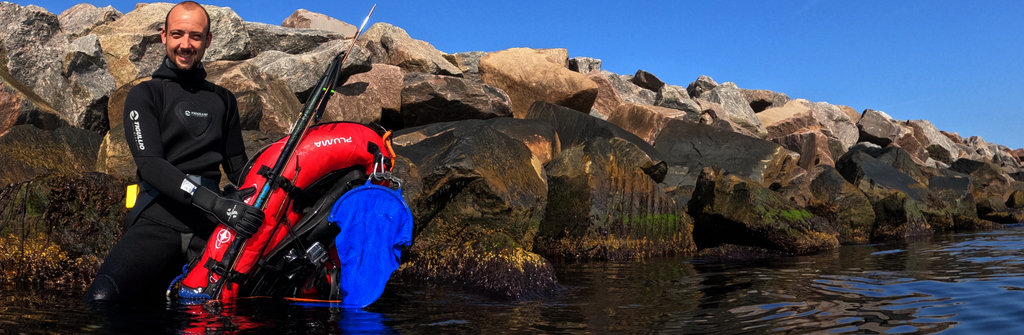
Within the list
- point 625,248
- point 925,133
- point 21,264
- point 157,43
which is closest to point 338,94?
point 157,43

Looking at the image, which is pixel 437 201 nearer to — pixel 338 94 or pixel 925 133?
pixel 338 94

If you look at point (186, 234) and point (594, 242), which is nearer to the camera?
point (186, 234)

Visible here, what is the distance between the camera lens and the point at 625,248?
1009cm

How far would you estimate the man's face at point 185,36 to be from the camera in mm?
4355

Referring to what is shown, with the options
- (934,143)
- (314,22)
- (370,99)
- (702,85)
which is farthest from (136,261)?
(934,143)

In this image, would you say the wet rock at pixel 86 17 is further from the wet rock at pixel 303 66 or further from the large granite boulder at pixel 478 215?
the large granite boulder at pixel 478 215

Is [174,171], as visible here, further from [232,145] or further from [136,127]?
[232,145]

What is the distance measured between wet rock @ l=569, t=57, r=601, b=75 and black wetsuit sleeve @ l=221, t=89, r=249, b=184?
2415cm

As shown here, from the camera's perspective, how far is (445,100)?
13.6 meters

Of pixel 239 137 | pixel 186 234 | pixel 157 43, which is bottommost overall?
pixel 186 234

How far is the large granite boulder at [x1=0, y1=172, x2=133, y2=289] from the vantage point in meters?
5.75

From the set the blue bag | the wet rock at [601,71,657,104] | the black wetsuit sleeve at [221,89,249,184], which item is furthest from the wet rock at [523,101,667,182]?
the wet rock at [601,71,657,104]

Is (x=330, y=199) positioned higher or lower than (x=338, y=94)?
lower

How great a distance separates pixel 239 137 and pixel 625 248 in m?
6.43
